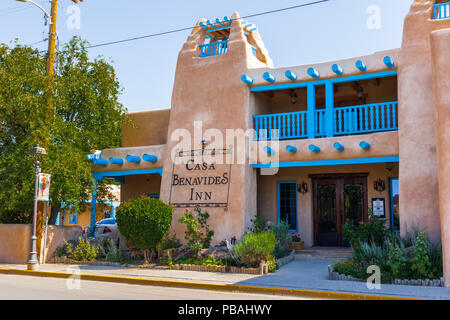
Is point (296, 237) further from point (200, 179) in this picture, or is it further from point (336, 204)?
point (200, 179)

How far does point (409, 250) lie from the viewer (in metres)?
11.4

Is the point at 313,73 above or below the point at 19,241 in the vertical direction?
above

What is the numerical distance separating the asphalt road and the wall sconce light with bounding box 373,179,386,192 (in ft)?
25.4

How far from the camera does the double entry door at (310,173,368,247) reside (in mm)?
16516

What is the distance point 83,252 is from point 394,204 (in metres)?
10.8

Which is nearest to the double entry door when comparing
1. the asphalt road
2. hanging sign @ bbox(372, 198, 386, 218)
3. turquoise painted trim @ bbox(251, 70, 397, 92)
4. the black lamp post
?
hanging sign @ bbox(372, 198, 386, 218)

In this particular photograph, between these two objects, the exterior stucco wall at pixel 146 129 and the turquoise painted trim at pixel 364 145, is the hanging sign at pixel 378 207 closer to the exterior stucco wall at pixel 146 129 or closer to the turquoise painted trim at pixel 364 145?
the turquoise painted trim at pixel 364 145

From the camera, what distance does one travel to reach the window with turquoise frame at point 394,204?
15.7 metres

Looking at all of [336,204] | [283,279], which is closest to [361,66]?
[336,204]

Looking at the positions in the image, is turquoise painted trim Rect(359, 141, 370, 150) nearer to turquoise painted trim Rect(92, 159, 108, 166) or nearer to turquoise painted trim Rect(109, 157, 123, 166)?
turquoise painted trim Rect(109, 157, 123, 166)

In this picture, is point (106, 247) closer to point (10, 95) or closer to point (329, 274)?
point (10, 95)

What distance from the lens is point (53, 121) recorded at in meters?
15.9

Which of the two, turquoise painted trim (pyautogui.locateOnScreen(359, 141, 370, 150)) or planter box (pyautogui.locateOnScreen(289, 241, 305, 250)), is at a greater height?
turquoise painted trim (pyautogui.locateOnScreen(359, 141, 370, 150))
